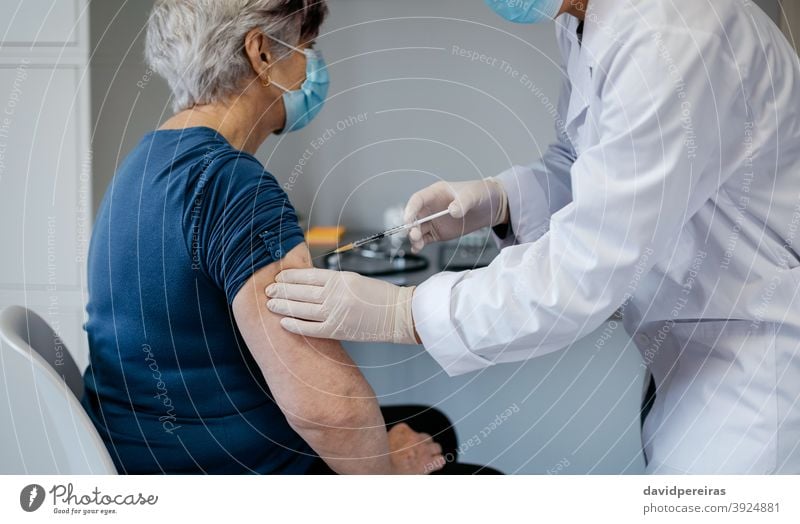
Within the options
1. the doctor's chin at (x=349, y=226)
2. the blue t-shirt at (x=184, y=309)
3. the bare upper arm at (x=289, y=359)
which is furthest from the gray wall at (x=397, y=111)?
the bare upper arm at (x=289, y=359)

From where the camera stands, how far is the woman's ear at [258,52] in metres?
0.90

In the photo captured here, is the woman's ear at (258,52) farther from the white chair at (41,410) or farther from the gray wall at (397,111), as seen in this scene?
the white chair at (41,410)

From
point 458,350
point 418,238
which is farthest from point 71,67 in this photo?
point 458,350

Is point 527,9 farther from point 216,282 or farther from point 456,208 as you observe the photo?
point 216,282

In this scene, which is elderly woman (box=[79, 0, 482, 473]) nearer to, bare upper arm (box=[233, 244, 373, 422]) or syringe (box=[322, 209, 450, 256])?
bare upper arm (box=[233, 244, 373, 422])

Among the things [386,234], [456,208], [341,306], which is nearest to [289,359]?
[341,306]

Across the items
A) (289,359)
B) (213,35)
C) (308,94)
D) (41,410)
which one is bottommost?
(41,410)

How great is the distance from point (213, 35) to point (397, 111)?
0.36m

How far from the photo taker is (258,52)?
0.91 metres

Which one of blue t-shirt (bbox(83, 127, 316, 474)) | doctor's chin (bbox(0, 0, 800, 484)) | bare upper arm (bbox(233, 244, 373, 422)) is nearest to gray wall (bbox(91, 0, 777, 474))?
doctor's chin (bbox(0, 0, 800, 484))

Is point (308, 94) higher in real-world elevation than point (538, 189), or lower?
higher

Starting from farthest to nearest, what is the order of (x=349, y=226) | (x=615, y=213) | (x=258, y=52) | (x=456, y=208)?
1. (x=349, y=226)
2. (x=456, y=208)
3. (x=258, y=52)
4. (x=615, y=213)
